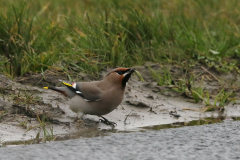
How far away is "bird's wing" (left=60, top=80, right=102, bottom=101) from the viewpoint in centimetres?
558

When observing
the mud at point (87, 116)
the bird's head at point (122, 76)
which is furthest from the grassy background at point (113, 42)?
the bird's head at point (122, 76)

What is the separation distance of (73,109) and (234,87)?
273 cm

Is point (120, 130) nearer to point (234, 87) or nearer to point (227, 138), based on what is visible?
point (227, 138)

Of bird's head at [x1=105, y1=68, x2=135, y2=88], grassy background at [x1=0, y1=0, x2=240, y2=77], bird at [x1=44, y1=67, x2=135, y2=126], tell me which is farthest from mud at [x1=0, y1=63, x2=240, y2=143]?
bird's head at [x1=105, y1=68, x2=135, y2=88]

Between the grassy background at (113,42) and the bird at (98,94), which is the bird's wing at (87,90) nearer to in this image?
the bird at (98,94)

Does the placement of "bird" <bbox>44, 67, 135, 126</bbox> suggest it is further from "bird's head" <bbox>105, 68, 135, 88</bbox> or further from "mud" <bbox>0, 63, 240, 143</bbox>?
"mud" <bbox>0, 63, 240, 143</bbox>

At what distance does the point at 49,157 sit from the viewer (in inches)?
144

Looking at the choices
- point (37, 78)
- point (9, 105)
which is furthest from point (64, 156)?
point (37, 78)

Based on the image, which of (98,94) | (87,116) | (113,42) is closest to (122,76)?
(98,94)

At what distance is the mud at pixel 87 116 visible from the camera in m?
4.96

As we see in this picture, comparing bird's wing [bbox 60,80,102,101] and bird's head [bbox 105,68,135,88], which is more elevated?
bird's head [bbox 105,68,135,88]

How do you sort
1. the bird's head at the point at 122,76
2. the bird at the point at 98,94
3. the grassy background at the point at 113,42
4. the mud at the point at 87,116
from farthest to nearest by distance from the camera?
the grassy background at the point at 113,42 → the bird's head at the point at 122,76 → the bird at the point at 98,94 → the mud at the point at 87,116

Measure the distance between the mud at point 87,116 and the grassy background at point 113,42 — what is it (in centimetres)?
26

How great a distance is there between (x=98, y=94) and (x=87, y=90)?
0.15m
